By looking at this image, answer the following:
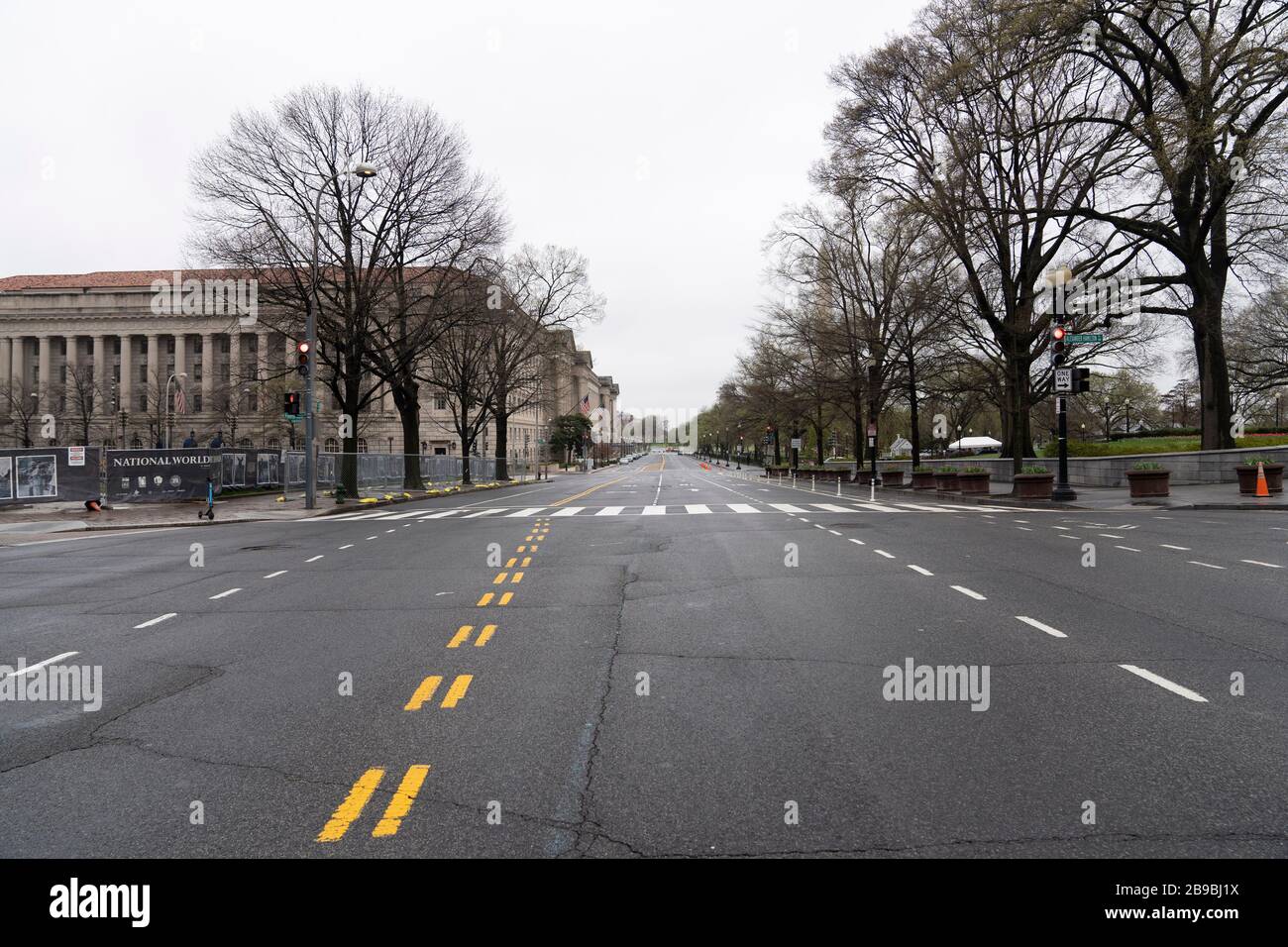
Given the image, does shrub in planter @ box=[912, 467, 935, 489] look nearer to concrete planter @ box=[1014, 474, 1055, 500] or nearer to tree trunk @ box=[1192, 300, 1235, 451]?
concrete planter @ box=[1014, 474, 1055, 500]

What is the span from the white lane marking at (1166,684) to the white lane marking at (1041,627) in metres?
1.10

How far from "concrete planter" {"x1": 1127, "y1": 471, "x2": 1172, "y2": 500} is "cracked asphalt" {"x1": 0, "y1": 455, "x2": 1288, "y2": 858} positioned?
13917 millimetres

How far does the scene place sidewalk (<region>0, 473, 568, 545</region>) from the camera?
2156cm

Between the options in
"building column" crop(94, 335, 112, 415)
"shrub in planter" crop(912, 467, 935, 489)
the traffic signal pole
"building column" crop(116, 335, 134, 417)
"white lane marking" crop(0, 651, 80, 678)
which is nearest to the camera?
"white lane marking" crop(0, 651, 80, 678)

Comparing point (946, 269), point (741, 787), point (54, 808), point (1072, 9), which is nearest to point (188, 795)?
point (54, 808)

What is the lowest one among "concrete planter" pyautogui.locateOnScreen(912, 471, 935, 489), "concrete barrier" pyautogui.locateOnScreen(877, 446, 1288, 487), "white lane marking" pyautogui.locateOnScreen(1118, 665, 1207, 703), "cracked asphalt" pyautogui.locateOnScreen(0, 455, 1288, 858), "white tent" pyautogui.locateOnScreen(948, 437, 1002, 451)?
"cracked asphalt" pyautogui.locateOnScreen(0, 455, 1288, 858)

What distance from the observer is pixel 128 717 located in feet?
17.3

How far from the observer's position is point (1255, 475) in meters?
22.3

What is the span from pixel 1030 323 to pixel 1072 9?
35.2 feet

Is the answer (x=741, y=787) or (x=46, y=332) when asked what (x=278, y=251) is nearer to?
(x=741, y=787)

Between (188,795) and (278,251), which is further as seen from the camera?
(278,251)

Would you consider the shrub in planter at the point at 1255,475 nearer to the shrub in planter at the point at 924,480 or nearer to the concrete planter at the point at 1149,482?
the concrete planter at the point at 1149,482

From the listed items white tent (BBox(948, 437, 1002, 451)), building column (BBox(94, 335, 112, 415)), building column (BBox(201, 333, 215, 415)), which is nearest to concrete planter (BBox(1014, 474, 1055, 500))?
white tent (BBox(948, 437, 1002, 451))

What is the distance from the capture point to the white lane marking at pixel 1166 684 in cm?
→ 530
